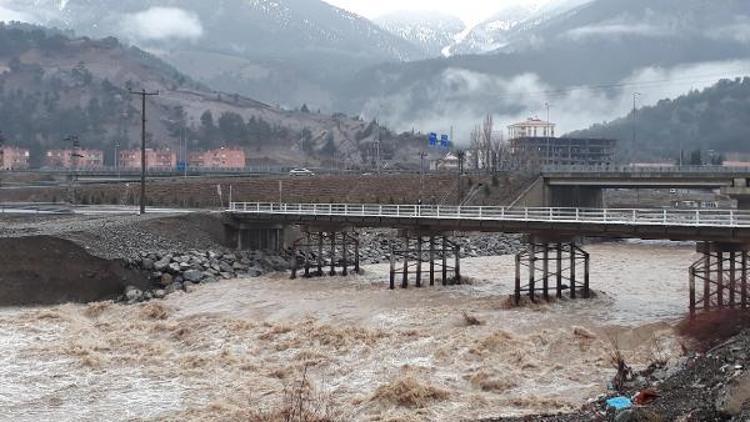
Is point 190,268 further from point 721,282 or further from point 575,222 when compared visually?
point 721,282

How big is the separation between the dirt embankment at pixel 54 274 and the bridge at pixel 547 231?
1656 cm

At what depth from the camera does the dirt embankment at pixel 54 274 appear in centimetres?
5884

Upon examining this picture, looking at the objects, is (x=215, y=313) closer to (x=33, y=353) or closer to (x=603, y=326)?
(x=33, y=353)

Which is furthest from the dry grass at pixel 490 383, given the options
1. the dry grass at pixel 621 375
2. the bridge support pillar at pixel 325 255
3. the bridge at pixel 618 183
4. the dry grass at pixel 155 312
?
the bridge at pixel 618 183

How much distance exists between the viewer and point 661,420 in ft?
71.1

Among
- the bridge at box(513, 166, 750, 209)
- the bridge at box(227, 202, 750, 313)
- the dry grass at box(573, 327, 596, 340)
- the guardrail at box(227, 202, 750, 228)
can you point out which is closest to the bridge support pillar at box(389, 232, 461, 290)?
the bridge at box(227, 202, 750, 313)

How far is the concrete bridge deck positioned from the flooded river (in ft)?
16.0

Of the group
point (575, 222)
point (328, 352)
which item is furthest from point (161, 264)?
point (575, 222)

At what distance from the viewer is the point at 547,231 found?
53.7 meters

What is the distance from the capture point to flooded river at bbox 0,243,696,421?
31.4 m

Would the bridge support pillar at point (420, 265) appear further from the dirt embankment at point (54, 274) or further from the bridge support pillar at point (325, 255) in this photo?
the dirt embankment at point (54, 274)

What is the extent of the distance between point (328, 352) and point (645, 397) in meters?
18.4

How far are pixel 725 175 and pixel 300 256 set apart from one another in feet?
192

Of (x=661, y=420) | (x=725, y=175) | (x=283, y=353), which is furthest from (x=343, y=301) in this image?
(x=725, y=175)
